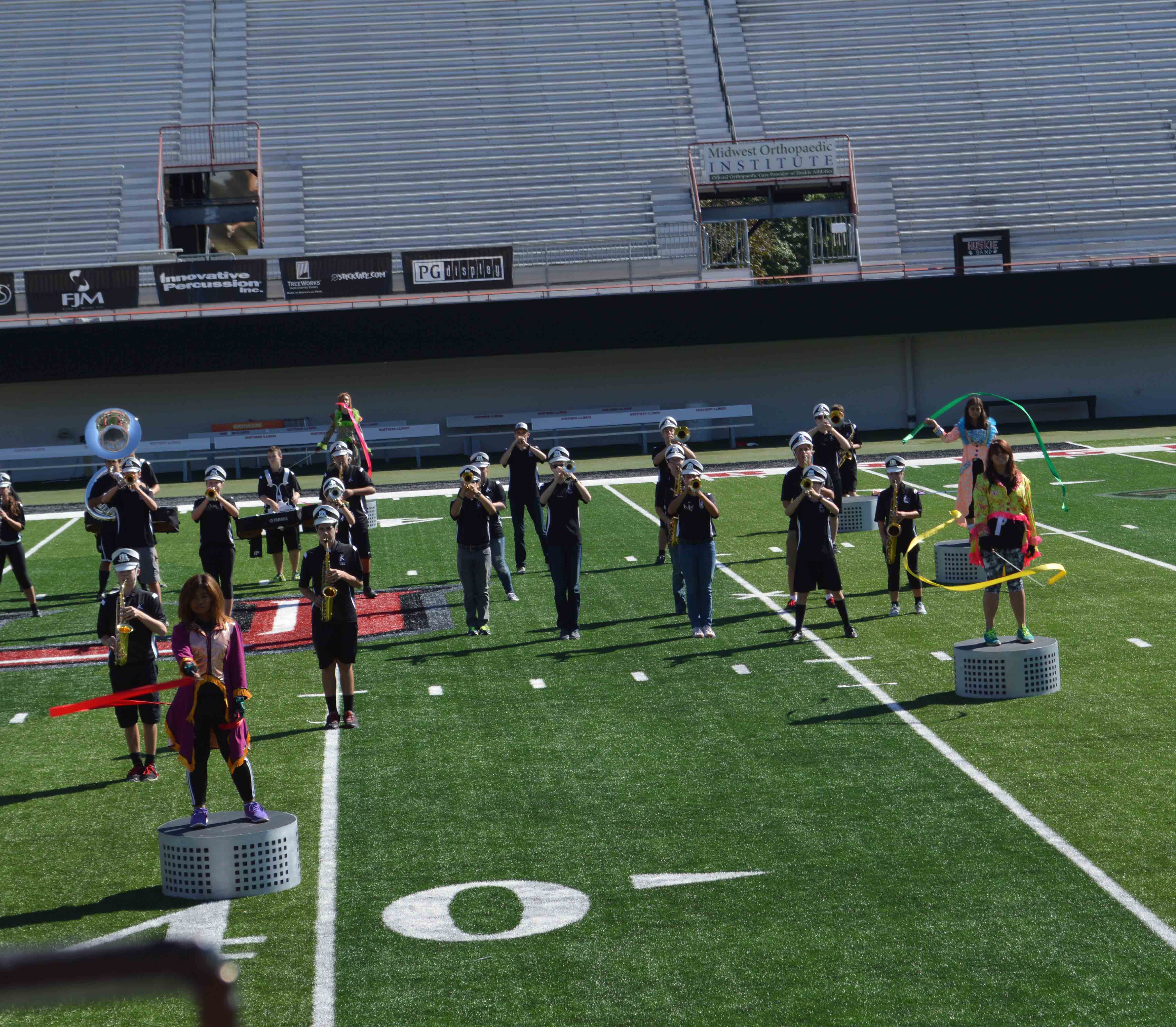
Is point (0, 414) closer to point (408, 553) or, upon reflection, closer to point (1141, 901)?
point (408, 553)

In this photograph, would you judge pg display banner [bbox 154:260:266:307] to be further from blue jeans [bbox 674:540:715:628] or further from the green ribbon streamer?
blue jeans [bbox 674:540:715:628]

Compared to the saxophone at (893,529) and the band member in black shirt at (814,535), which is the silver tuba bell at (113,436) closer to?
the band member in black shirt at (814,535)

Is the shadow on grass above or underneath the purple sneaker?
underneath

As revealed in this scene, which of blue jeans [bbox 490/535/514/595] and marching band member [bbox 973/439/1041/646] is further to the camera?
blue jeans [bbox 490/535/514/595]

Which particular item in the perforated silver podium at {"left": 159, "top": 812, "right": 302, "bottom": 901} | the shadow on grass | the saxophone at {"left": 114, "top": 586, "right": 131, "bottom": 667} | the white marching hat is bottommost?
the shadow on grass

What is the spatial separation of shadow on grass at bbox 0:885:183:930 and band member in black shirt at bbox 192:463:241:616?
704 cm

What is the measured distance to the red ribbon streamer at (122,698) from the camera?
8297 mm

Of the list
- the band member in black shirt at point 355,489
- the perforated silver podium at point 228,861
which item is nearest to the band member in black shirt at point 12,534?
the band member in black shirt at point 355,489

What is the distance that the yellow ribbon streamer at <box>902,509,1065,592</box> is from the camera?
1141 centimetres

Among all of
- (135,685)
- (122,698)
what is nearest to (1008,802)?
(122,698)

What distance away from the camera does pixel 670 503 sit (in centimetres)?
1555

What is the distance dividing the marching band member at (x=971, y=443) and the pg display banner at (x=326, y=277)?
770 inches

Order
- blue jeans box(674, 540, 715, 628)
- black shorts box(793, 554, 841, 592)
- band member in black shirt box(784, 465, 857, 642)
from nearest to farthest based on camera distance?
1. band member in black shirt box(784, 465, 857, 642)
2. black shorts box(793, 554, 841, 592)
3. blue jeans box(674, 540, 715, 628)

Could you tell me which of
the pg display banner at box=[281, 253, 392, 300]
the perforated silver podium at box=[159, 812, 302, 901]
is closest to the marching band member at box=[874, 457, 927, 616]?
the perforated silver podium at box=[159, 812, 302, 901]
